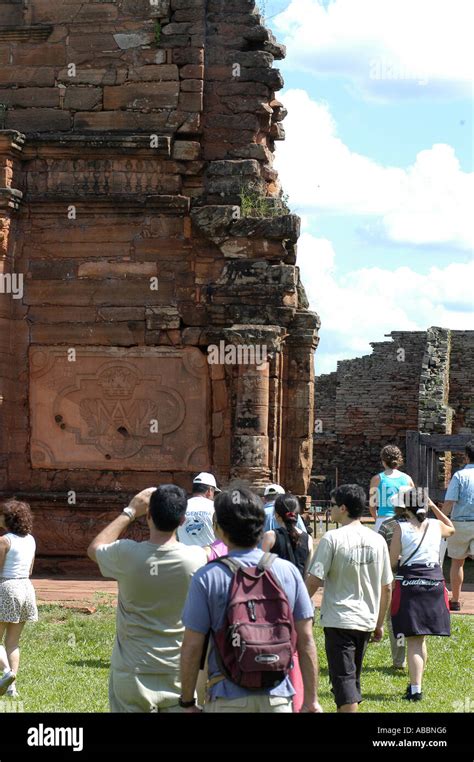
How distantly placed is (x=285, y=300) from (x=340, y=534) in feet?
24.6

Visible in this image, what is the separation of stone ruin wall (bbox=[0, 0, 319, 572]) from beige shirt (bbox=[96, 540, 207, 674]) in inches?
348

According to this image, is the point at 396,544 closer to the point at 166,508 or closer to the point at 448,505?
the point at 166,508

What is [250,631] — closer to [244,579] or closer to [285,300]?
[244,579]

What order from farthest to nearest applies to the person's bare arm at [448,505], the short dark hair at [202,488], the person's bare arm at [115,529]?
the person's bare arm at [448,505] → the short dark hair at [202,488] → the person's bare arm at [115,529]

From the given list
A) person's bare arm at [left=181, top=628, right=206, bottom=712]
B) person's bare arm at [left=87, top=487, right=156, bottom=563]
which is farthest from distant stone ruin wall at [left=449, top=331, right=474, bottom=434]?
person's bare arm at [left=181, top=628, right=206, bottom=712]

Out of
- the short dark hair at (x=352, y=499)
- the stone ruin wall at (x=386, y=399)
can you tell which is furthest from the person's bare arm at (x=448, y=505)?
the stone ruin wall at (x=386, y=399)

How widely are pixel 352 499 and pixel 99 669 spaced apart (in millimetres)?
3447

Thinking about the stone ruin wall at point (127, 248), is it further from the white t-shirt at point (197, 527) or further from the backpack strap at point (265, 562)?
the backpack strap at point (265, 562)

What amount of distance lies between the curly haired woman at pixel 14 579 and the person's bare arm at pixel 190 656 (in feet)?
12.6

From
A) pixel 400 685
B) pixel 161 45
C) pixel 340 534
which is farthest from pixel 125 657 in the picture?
pixel 161 45

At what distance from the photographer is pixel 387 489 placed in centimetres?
1136

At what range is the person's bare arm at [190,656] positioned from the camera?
561 centimetres

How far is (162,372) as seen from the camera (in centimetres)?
1530
